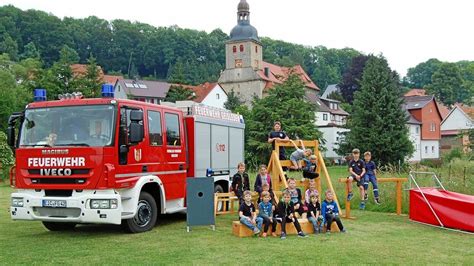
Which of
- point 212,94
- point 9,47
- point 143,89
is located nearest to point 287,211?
point 212,94

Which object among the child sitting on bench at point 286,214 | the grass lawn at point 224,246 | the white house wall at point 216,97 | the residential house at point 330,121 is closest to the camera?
the grass lawn at point 224,246

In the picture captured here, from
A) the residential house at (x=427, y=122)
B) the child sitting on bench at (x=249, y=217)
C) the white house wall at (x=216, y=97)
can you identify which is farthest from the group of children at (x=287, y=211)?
the white house wall at (x=216, y=97)

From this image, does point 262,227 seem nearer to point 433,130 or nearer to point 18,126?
point 18,126

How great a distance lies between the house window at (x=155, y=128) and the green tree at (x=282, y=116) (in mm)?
34061

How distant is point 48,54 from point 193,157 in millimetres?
107343

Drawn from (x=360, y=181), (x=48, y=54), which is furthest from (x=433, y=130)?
(x=48, y=54)

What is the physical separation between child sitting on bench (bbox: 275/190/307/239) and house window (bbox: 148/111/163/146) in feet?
9.69

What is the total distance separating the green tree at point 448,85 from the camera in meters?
103

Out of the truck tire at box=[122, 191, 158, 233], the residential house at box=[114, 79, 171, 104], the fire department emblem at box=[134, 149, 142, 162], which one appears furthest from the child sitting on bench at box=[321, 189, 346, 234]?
the residential house at box=[114, 79, 171, 104]

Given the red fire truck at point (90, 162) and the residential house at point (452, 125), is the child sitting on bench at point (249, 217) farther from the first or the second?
the residential house at point (452, 125)

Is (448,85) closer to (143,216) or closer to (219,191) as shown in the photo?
(219,191)

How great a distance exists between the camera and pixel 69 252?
354 inches

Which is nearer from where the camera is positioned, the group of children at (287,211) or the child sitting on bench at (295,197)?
the group of children at (287,211)

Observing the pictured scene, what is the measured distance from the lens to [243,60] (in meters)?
89.8
